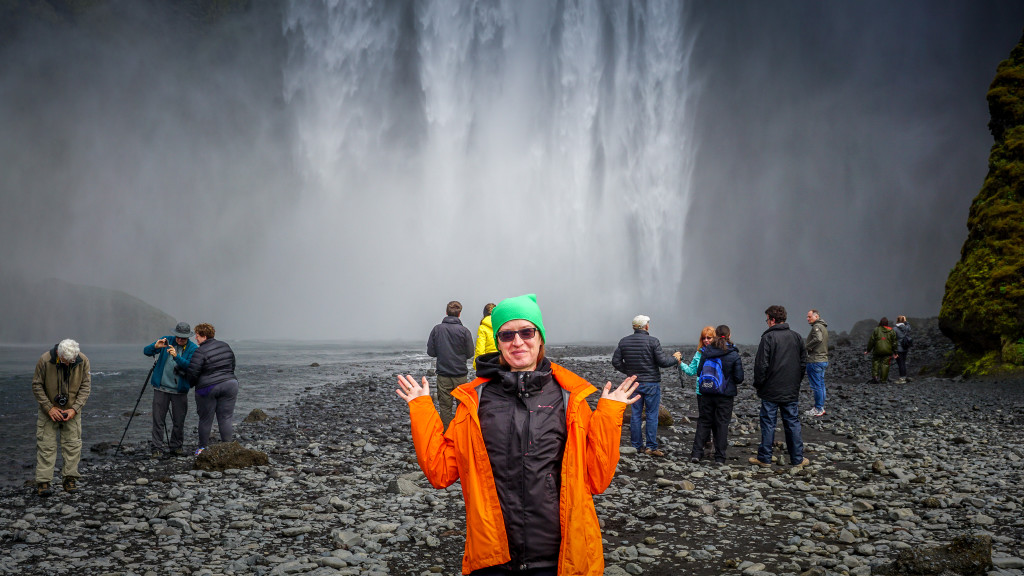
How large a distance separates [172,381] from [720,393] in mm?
11426

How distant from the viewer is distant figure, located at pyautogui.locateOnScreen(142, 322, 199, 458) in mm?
11711

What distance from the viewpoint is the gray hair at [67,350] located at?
920cm

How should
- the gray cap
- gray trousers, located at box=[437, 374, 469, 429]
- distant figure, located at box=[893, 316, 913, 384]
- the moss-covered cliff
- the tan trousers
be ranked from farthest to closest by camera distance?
distant figure, located at box=[893, 316, 913, 384] → the moss-covered cliff → gray trousers, located at box=[437, 374, 469, 429] → the gray cap → the tan trousers

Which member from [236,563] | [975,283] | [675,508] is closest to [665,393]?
[975,283]

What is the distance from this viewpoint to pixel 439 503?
28.1 feet

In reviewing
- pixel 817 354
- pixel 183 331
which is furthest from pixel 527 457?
pixel 817 354

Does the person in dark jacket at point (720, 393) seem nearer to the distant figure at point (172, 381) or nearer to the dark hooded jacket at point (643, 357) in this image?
the dark hooded jacket at point (643, 357)

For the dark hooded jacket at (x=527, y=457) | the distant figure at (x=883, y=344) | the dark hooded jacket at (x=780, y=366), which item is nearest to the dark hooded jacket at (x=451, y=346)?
the dark hooded jacket at (x=780, y=366)

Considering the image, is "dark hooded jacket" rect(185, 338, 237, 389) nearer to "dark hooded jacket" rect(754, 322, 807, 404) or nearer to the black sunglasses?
the black sunglasses

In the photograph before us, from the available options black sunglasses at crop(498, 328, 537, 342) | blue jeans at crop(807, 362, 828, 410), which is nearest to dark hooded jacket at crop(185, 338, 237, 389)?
black sunglasses at crop(498, 328, 537, 342)

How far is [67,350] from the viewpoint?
9.30 m

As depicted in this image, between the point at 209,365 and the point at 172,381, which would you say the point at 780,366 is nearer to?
the point at 209,365

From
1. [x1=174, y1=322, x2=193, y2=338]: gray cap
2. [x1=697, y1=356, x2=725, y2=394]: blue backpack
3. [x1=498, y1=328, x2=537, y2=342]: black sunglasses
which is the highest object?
[x1=498, y1=328, x2=537, y2=342]: black sunglasses

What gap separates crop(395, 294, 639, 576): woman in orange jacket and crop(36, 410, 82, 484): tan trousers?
9.32 m
